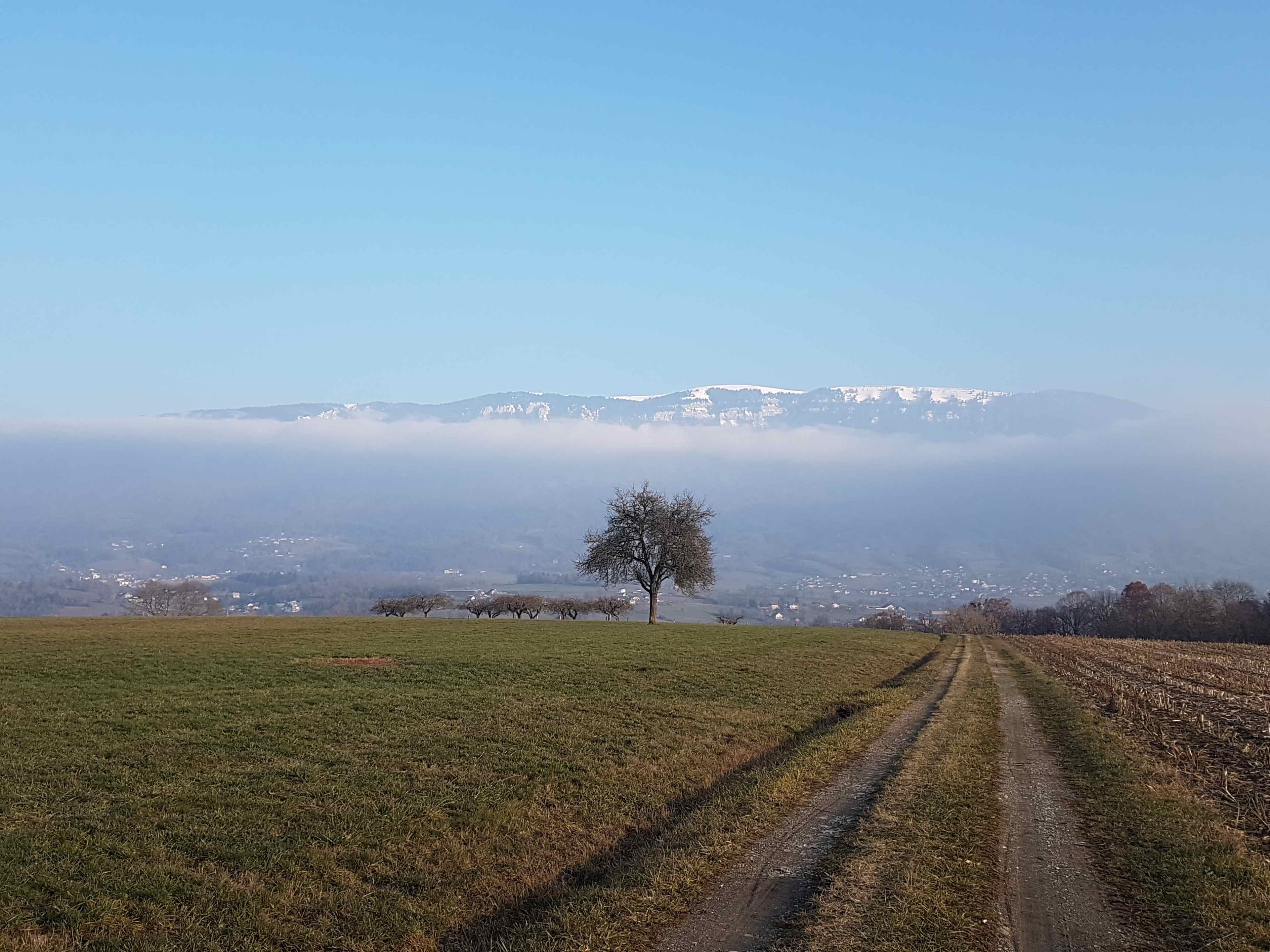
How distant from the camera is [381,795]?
13.6 meters

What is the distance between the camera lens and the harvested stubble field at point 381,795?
30.8ft

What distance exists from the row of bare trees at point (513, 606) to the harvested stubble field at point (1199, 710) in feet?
164

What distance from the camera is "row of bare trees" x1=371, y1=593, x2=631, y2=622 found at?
299ft

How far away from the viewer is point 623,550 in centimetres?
7681

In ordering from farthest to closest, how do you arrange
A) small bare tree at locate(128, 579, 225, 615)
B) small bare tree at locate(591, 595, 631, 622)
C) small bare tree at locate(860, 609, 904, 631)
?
small bare tree at locate(860, 609, 904, 631) → small bare tree at locate(128, 579, 225, 615) → small bare tree at locate(591, 595, 631, 622)

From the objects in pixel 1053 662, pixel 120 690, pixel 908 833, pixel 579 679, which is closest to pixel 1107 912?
pixel 908 833

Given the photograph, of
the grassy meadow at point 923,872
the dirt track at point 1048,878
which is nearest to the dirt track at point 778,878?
the grassy meadow at point 923,872

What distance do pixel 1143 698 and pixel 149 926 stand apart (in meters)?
29.6

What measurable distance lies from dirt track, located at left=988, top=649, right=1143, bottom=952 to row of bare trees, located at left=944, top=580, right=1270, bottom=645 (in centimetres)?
9740

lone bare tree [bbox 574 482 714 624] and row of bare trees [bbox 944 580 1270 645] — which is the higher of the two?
lone bare tree [bbox 574 482 714 624]

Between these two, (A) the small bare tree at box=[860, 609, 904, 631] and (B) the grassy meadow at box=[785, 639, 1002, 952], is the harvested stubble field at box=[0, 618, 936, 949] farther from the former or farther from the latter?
(A) the small bare tree at box=[860, 609, 904, 631]

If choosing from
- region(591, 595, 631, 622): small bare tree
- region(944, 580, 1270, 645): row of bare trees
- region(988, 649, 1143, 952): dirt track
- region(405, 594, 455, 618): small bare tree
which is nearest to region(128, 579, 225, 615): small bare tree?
region(405, 594, 455, 618): small bare tree

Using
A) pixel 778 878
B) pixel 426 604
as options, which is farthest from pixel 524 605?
pixel 778 878

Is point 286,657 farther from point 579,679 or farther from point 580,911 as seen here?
point 580,911
